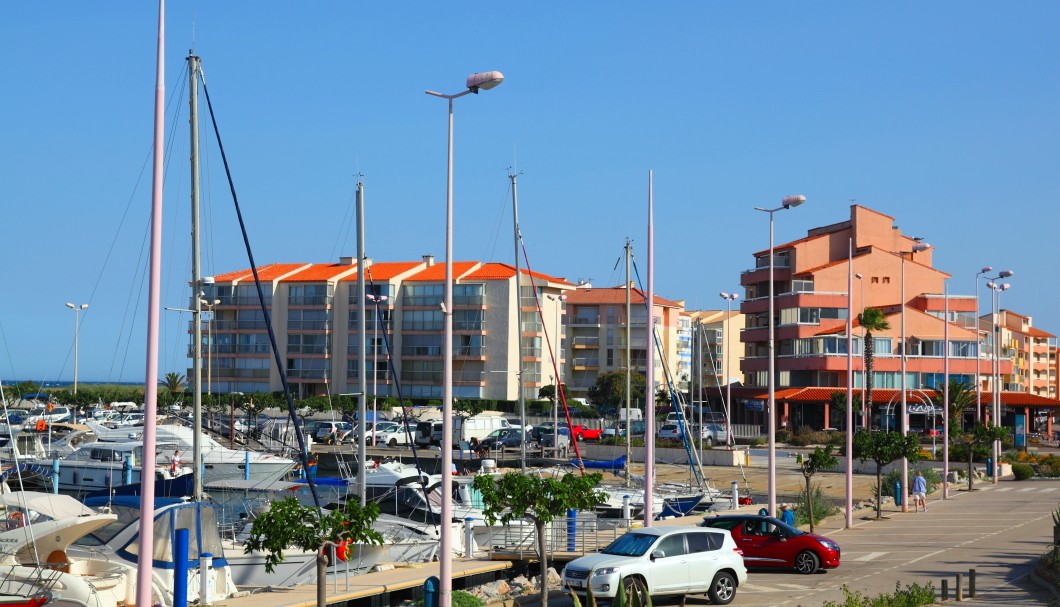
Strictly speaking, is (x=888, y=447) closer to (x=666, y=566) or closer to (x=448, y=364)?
(x=666, y=566)

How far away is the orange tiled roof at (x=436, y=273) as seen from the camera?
110 m

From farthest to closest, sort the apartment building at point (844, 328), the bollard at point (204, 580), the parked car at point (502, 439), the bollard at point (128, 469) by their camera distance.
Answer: the apartment building at point (844, 328)
the parked car at point (502, 439)
the bollard at point (128, 469)
the bollard at point (204, 580)

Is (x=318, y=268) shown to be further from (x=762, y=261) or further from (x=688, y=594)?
(x=688, y=594)

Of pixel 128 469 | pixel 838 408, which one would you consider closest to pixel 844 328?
pixel 838 408

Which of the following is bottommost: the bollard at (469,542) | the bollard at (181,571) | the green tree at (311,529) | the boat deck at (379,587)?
the boat deck at (379,587)

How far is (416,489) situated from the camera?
3472 centimetres

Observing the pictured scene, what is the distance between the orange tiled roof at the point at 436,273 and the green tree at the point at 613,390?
16925 mm

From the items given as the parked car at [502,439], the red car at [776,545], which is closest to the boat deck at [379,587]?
the red car at [776,545]

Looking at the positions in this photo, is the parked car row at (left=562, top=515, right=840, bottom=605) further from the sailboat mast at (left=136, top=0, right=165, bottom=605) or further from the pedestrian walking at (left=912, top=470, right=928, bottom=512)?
the pedestrian walking at (left=912, top=470, right=928, bottom=512)

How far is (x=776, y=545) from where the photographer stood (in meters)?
28.1

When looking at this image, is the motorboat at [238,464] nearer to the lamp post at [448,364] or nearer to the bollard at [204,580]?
the bollard at [204,580]

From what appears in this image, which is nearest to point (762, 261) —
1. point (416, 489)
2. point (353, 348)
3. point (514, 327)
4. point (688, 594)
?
point (514, 327)

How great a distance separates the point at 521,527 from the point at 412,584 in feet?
16.8

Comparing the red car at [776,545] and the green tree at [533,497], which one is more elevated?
the green tree at [533,497]
